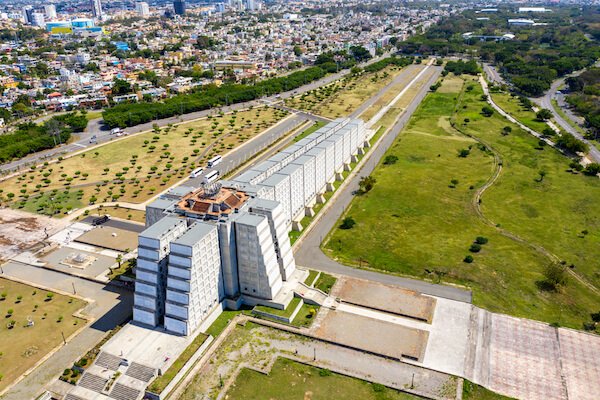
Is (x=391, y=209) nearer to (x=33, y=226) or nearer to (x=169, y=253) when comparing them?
(x=169, y=253)

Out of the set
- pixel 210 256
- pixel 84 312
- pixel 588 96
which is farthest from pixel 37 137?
pixel 588 96

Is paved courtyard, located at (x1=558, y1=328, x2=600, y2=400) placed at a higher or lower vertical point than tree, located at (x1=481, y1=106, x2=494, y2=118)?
lower

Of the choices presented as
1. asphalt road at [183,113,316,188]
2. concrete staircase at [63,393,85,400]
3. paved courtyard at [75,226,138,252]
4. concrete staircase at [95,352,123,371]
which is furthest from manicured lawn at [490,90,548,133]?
concrete staircase at [63,393,85,400]

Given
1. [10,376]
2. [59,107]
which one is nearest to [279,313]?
[10,376]

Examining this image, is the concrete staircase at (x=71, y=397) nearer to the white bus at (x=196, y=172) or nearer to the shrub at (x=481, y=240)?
the white bus at (x=196, y=172)

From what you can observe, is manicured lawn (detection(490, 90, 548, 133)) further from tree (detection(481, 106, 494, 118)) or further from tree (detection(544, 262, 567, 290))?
tree (detection(544, 262, 567, 290))

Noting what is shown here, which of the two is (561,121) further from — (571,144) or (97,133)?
(97,133)

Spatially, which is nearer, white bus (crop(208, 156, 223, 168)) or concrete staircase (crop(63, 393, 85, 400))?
concrete staircase (crop(63, 393, 85, 400))
